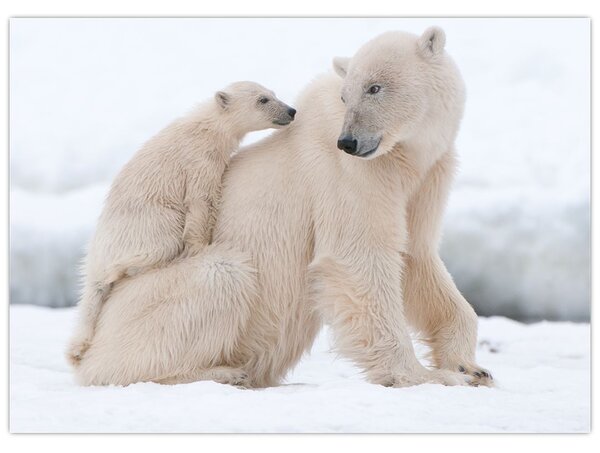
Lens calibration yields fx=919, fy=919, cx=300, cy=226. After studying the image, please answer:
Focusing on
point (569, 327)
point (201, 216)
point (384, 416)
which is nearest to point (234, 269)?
point (201, 216)

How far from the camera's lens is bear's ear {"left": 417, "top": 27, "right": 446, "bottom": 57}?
5.02 m

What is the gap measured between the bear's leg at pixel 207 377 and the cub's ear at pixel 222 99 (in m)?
1.56

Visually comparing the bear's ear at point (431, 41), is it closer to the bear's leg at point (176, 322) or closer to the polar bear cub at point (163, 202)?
the polar bear cub at point (163, 202)

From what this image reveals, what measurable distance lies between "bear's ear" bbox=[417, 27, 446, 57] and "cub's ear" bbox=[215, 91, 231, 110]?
119 centimetres

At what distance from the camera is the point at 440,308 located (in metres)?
5.41

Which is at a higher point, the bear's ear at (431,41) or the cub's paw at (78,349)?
the bear's ear at (431,41)

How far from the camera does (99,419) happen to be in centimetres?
442

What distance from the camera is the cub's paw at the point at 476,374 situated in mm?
5125

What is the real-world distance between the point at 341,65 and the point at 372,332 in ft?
5.04

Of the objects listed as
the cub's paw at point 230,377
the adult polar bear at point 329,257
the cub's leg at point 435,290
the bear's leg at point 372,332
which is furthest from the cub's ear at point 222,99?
the cub's paw at point 230,377

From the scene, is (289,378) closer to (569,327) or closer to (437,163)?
(437,163)

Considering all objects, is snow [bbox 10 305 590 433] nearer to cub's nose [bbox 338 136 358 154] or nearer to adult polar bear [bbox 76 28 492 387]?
adult polar bear [bbox 76 28 492 387]

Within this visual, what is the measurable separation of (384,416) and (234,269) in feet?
4.14

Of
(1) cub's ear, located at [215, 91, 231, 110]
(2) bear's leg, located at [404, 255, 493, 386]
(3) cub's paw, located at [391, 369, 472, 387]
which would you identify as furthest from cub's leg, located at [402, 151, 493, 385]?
(1) cub's ear, located at [215, 91, 231, 110]
